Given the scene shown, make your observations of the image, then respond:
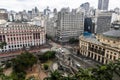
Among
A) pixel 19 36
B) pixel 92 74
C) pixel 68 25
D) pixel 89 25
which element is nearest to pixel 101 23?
pixel 89 25

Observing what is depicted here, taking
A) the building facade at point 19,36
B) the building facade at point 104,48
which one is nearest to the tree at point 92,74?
the building facade at point 104,48

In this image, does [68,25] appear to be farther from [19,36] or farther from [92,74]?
[92,74]

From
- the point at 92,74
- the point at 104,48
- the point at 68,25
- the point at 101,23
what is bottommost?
the point at 92,74

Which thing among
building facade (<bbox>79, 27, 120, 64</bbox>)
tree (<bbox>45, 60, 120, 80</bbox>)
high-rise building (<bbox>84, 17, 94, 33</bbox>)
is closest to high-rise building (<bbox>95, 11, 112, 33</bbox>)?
high-rise building (<bbox>84, 17, 94, 33</bbox>)

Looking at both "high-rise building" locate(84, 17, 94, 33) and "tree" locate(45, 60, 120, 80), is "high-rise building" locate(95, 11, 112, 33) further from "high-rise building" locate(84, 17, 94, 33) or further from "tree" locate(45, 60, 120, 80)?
"tree" locate(45, 60, 120, 80)

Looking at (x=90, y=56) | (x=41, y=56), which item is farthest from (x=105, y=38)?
(x=41, y=56)

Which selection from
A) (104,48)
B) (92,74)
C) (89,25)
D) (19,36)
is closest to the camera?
(92,74)

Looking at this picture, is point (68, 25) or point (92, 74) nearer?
point (92, 74)

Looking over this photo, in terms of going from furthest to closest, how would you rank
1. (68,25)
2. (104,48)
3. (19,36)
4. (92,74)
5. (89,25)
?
(89,25) → (68,25) → (19,36) → (104,48) → (92,74)
